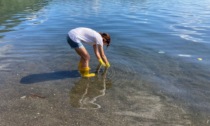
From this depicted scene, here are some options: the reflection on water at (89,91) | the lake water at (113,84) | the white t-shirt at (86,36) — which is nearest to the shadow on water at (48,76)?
the lake water at (113,84)

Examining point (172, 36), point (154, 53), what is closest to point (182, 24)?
point (172, 36)

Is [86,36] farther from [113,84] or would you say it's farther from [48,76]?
[48,76]

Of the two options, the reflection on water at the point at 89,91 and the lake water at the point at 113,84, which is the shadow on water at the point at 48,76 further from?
the reflection on water at the point at 89,91

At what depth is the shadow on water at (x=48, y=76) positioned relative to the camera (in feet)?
24.2

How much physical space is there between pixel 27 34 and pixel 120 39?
5124mm

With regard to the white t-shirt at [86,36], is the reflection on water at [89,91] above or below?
below

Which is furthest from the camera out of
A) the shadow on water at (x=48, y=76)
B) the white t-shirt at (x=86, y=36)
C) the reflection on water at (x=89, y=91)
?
the shadow on water at (x=48, y=76)

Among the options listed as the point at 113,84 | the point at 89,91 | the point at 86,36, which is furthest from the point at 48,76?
the point at 113,84

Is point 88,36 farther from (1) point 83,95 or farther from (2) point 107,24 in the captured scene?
(2) point 107,24

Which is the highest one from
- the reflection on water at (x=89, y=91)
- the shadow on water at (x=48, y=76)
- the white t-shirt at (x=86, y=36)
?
the white t-shirt at (x=86, y=36)

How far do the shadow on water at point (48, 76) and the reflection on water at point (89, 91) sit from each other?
0.55m

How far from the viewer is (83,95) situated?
6.56 metres

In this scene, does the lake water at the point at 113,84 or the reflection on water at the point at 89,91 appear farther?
the reflection on water at the point at 89,91

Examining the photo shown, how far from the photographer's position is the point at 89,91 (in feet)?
22.3
